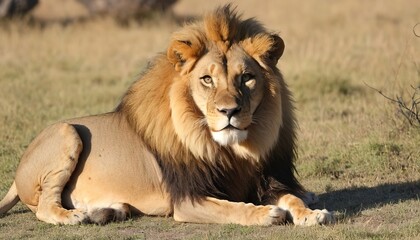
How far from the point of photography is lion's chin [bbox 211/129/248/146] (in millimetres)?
4938

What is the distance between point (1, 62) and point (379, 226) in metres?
8.17

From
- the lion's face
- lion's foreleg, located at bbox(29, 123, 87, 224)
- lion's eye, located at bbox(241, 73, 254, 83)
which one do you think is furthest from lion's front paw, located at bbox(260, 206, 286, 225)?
lion's foreleg, located at bbox(29, 123, 87, 224)

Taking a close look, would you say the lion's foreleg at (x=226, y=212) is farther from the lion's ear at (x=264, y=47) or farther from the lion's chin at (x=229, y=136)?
the lion's ear at (x=264, y=47)

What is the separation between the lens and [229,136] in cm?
495

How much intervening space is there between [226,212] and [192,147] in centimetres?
40

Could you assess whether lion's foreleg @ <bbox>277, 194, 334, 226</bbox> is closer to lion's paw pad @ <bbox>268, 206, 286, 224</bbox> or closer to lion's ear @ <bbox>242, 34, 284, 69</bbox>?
lion's paw pad @ <bbox>268, 206, 286, 224</bbox>

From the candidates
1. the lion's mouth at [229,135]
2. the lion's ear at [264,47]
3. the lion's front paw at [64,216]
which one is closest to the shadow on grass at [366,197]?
the lion's mouth at [229,135]

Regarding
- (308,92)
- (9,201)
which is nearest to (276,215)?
(9,201)

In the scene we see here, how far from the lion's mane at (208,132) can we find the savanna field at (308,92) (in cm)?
29

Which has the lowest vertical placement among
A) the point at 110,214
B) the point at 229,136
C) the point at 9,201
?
the point at 9,201

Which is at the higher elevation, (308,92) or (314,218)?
(314,218)

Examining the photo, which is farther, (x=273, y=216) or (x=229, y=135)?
(x=273, y=216)

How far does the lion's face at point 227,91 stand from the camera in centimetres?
489

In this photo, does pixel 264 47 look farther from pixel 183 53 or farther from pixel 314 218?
pixel 314 218
